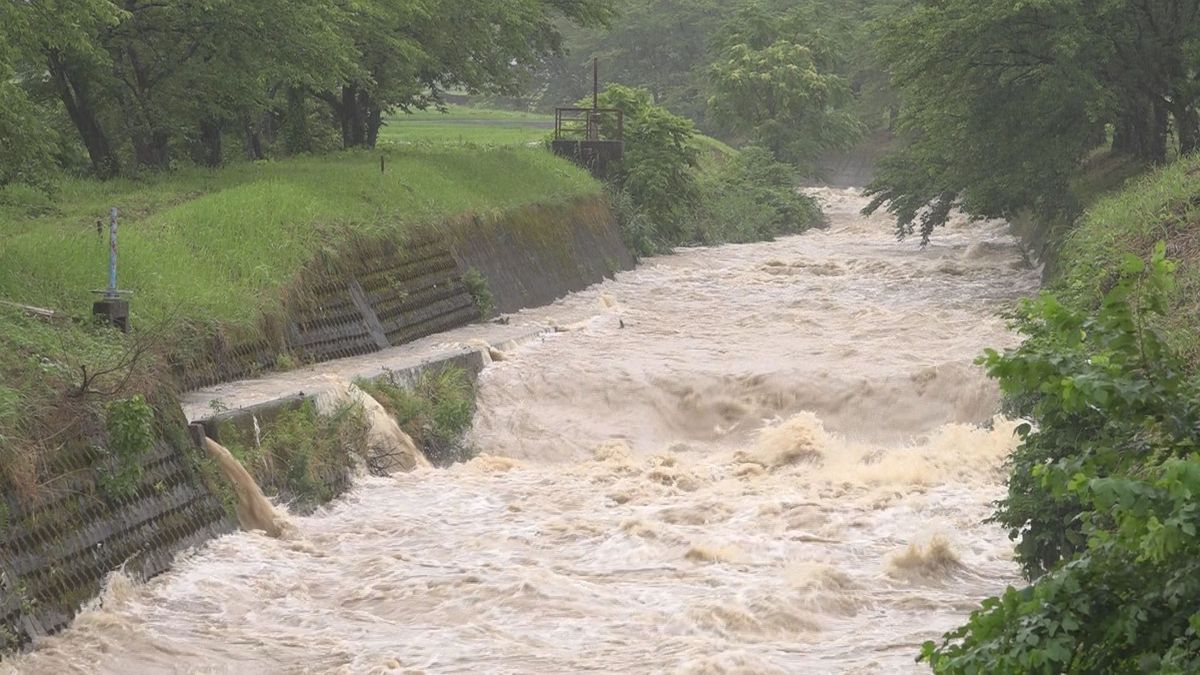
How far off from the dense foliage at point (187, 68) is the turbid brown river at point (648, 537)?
20.6 ft

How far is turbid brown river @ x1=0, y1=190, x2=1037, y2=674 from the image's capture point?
11.0 metres

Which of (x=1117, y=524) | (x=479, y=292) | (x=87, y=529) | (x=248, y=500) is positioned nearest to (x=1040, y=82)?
(x=479, y=292)

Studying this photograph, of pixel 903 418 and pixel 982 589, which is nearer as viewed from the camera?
pixel 982 589

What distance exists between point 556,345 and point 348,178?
4.72m

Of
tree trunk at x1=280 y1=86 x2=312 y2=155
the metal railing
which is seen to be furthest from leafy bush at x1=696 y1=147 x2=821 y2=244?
tree trunk at x1=280 y1=86 x2=312 y2=155

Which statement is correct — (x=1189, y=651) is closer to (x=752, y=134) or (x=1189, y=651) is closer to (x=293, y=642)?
(x=293, y=642)

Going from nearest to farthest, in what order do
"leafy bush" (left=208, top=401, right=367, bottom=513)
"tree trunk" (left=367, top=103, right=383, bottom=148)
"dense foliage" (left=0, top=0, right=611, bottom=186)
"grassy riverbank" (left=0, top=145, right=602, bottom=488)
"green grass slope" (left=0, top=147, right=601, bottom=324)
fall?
"grassy riverbank" (left=0, top=145, right=602, bottom=488) → "leafy bush" (left=208, top=401, right=367, bottom=513) → "green grass slope" (left=0, top=147, right=601, bottom=324) → "dense foliage" (left=0, top=0, right=611, bottom=186) → "tree trunk" (left=367, top=103, right=383, bottom=148)

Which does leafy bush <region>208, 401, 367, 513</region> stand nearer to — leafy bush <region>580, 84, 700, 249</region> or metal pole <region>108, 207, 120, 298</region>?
metal pole <region>108, 207, 120, 298</region>

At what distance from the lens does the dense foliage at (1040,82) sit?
26.0 meters

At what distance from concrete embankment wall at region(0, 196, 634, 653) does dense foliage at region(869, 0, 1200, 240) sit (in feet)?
23.7

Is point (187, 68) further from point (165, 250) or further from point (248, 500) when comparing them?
point (248, 500)

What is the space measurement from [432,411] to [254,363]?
2042 mm

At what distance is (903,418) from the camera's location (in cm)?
1933

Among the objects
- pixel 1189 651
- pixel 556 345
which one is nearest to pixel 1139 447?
pixel 1189 651
